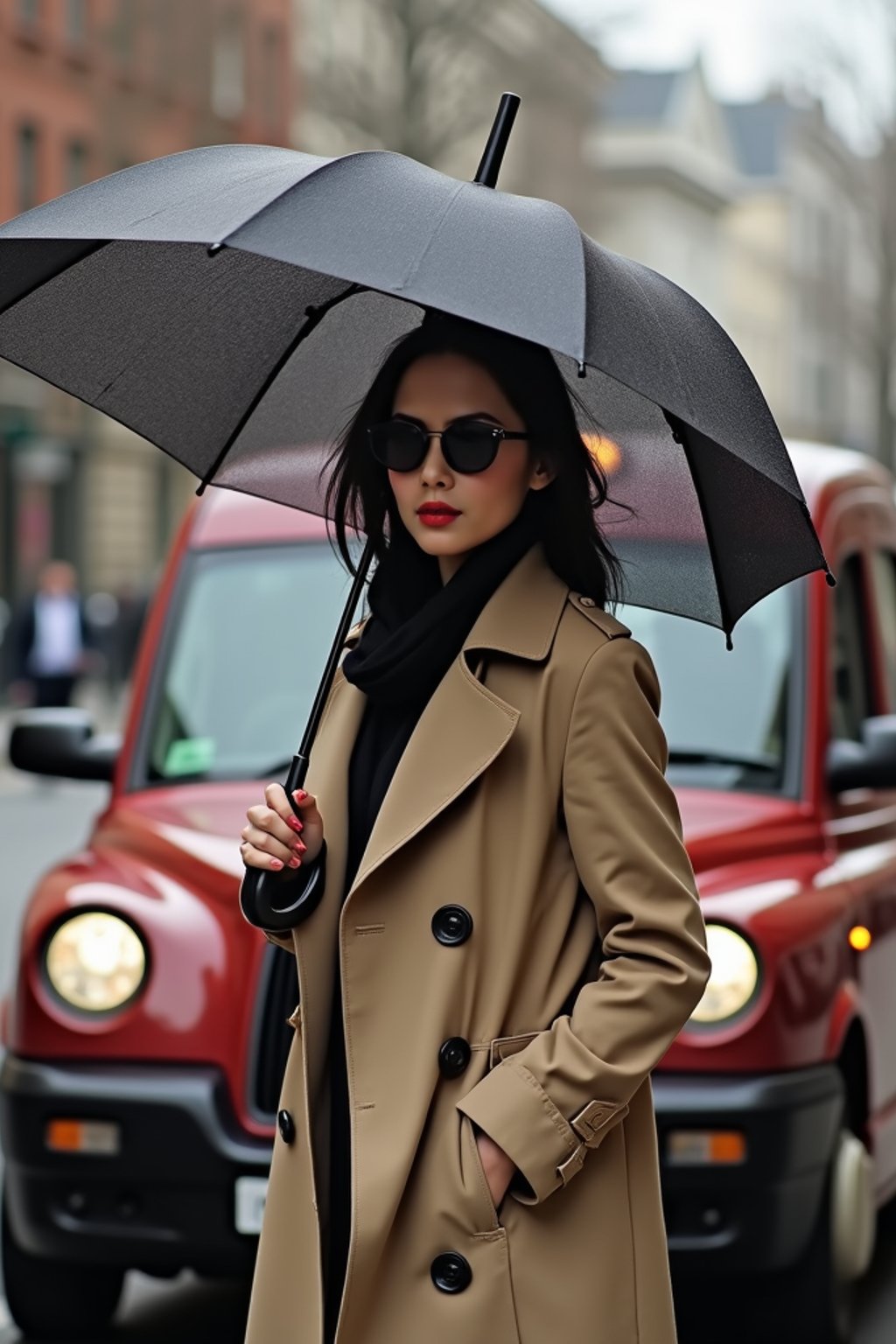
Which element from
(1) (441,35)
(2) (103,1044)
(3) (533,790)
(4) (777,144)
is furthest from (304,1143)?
(4) (777,144)

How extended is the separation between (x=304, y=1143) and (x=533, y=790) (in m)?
0.49

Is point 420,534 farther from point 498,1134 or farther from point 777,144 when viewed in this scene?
point 777,144

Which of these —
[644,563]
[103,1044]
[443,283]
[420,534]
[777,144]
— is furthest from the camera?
[777,144]

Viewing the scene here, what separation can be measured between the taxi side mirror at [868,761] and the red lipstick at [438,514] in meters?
2.71

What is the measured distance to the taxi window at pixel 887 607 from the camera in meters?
6.54

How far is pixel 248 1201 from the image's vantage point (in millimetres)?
4953

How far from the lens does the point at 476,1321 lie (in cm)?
288

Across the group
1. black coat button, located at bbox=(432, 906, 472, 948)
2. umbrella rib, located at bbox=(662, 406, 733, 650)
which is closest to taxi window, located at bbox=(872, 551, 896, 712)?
umbrella rib, located at bbox=(662, 406, 733, 650)

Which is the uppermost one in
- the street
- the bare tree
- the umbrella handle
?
the bare tree

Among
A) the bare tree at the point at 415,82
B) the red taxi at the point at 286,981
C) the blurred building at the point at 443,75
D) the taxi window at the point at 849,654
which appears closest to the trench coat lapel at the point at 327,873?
the red taxi at the point at 286,981

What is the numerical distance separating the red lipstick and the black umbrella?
23cm

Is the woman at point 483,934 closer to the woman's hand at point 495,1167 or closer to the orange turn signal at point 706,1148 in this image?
the woman's hand at point 495,1167

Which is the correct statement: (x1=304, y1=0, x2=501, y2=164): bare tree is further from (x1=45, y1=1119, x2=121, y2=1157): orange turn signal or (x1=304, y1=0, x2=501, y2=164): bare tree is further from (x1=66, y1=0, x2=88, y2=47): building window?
(x1=45, y1=1119, x2=121, y2=1157): orange turn signal

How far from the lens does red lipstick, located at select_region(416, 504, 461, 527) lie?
305cm
